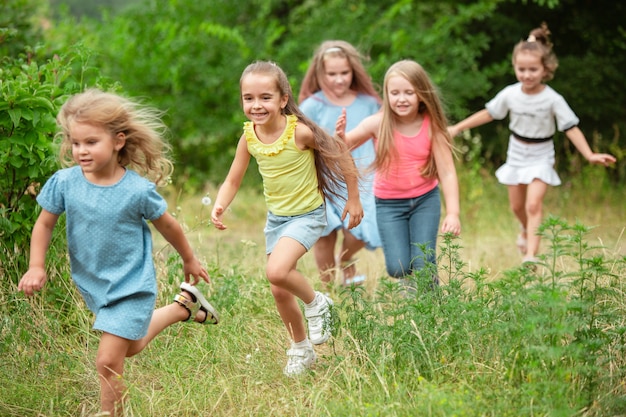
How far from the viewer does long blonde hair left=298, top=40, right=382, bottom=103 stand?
5.89 metres

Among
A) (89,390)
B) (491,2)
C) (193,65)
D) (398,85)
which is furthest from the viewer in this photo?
(193,65)

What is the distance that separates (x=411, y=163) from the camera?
16.9 feet

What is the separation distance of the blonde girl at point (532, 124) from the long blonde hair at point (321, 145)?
209cm

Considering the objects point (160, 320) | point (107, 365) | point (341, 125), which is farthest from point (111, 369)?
point (341, 125)

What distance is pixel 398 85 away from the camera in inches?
199

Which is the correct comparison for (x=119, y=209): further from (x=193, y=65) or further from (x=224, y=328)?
(x=193, y=65)

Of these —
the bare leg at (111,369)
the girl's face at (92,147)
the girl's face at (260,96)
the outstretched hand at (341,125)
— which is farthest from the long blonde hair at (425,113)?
the bare leg at (111,369)

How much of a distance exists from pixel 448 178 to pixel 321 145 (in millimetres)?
1057

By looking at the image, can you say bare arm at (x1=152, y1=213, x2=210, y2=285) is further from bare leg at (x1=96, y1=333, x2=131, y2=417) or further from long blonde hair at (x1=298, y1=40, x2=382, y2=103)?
long blonde hair at (x1=298, y1=40, x2=382, y2=103)

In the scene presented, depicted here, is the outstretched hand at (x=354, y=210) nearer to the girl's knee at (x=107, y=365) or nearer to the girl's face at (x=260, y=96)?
the girl's face at (x=260, y=96)

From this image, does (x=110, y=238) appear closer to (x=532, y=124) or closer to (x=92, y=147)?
(x=92, y=147)

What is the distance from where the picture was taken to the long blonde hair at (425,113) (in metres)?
5.06

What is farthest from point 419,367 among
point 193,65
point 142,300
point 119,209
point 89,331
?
point 193,65

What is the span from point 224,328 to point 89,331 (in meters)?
0.74
